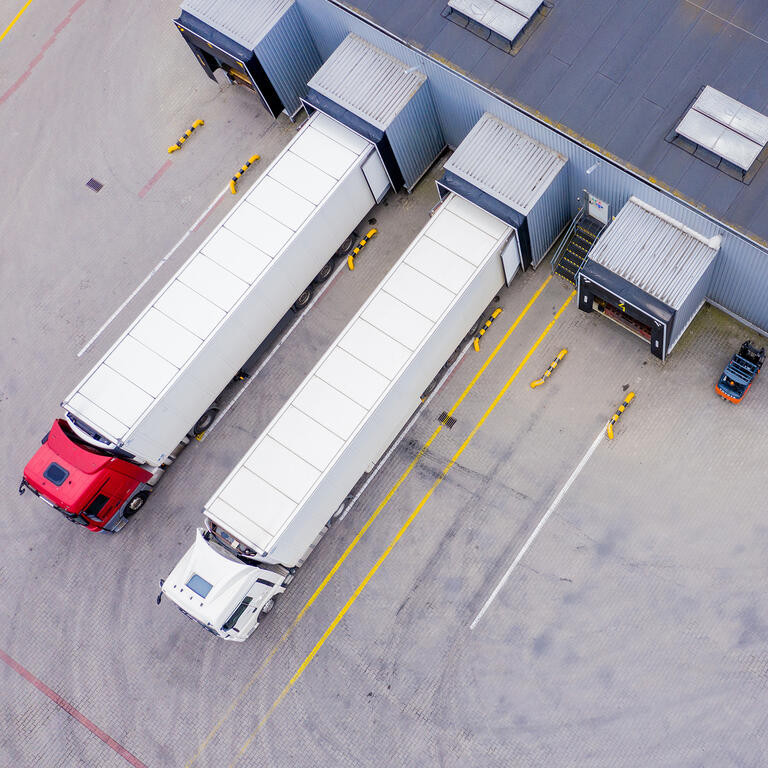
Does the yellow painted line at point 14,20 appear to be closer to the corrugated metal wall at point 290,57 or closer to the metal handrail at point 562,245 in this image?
the corrugated metal wall at point 290,57

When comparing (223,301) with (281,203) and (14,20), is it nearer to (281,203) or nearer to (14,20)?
(281,203)

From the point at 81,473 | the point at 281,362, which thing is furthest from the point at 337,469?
the point at 81,473

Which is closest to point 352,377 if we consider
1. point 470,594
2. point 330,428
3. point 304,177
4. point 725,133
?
point 330,428

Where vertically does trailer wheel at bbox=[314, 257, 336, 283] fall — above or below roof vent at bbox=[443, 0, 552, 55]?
below

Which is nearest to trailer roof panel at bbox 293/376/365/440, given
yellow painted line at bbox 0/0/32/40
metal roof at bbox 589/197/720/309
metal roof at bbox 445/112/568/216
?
metal roof at bbox 445/112/568/216

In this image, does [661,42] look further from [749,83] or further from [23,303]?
[23,303]

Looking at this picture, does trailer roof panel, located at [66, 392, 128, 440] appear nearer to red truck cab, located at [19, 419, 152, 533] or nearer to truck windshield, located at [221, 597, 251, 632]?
red truck cab, located at [19, 419, 152, 533]
